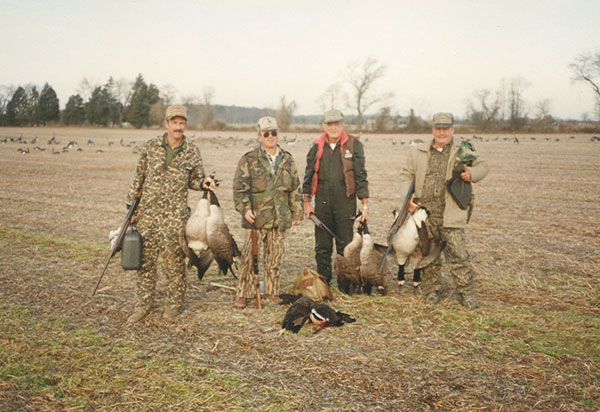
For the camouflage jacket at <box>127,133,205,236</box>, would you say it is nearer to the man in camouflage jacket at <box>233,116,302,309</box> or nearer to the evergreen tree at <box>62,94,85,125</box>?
the man in camouflage jacket at <box>233,116,302,309</box>

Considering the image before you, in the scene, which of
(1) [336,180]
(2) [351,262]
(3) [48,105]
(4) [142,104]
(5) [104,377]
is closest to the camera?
(5) [104,377]

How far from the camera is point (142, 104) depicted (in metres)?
83.7

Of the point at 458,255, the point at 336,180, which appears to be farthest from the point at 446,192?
the point at 336,180

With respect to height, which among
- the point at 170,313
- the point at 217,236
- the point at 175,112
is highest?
the point at 175,112

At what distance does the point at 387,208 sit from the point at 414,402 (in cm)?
934

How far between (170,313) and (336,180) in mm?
2774

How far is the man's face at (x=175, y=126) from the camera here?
208 inches

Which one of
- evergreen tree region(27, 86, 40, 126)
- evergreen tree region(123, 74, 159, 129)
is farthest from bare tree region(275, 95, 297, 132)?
evergreen tree region(27, 86, 40, 126)

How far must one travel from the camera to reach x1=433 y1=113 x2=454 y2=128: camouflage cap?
563 cm

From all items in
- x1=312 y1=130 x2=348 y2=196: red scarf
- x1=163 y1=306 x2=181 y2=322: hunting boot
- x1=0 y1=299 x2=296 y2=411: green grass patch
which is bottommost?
x1=0 y1=299 x2=296 y2=411: green grass patch

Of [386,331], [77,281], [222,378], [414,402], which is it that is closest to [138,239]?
[222,378]

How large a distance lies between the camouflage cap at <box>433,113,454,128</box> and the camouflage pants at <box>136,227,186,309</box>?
3.43 meters

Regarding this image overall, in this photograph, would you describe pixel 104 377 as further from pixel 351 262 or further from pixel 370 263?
pixel 370 263

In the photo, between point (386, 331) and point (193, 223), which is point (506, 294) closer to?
point (386, 331)
